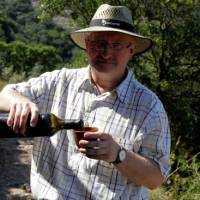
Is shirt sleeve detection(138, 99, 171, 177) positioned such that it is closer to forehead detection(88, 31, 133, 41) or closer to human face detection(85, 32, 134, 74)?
human face detection(85, 32, 134, 74)

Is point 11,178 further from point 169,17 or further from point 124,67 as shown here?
point 124,67

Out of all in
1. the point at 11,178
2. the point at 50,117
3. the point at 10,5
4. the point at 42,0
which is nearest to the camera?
the point at 50,117

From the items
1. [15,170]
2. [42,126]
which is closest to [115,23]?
[42,126]

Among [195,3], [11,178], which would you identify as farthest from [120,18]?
[195,3]

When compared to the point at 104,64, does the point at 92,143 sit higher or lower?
lower

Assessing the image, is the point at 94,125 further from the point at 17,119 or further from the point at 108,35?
the point at 17,119

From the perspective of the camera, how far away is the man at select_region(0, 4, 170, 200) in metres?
2.41

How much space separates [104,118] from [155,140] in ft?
0.94

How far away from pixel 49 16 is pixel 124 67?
968 cm

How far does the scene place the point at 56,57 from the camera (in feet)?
171

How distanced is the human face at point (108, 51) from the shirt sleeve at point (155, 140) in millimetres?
294

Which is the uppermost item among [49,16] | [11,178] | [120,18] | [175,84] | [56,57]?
[120,18]

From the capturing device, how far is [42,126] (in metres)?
2.02

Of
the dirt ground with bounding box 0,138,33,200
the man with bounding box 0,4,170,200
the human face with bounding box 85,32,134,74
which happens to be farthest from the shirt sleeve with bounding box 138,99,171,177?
the dirt ground with bounding box 0,138,33,200
